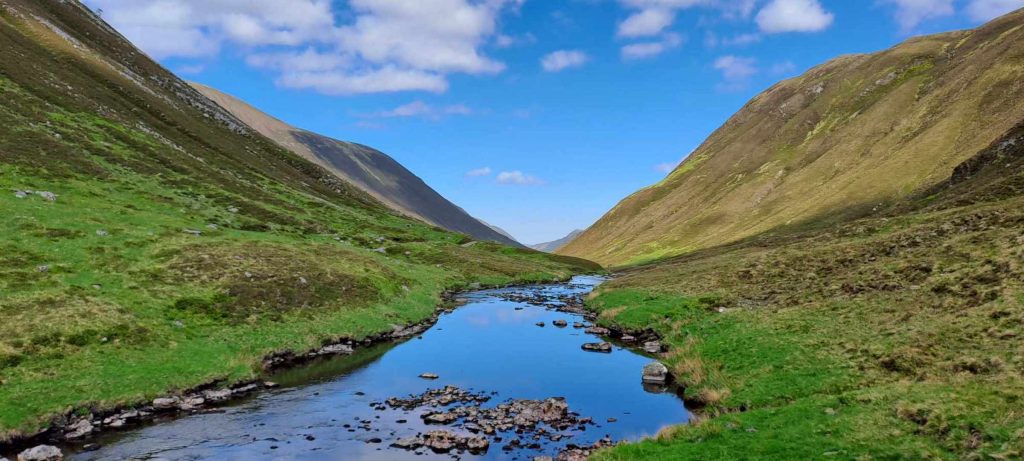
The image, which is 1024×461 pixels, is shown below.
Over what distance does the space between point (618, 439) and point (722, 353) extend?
1256cm

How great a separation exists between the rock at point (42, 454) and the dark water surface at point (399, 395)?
79cm

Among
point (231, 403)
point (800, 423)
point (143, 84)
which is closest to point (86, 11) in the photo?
A: point (143, 84)

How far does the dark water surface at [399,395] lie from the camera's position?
24.5 meters

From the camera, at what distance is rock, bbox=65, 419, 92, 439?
2534 cm

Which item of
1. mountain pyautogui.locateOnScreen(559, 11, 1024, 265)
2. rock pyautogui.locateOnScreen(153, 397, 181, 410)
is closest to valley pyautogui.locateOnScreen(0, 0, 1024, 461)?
rock pyautogui.locateOnScreen(153, 397, 181, 410)

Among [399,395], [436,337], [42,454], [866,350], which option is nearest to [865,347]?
[866,350]

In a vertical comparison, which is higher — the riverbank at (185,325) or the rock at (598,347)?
the riverbank at (185,325)

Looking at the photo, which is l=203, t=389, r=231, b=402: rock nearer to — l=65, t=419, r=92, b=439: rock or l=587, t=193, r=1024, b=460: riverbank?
l=65, t=419, r=92, b=439: rock

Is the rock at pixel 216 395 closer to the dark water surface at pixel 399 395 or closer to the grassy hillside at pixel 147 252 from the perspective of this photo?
the grassy hillside at pixel 147 252

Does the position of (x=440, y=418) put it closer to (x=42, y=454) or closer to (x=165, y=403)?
(x=165, y=403)

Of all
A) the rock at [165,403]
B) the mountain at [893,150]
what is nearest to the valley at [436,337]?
the rock at [165,403]

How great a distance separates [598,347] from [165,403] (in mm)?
31622

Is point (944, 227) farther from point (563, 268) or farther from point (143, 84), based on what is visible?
point (143, 84)

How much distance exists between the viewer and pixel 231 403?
1229 inches
